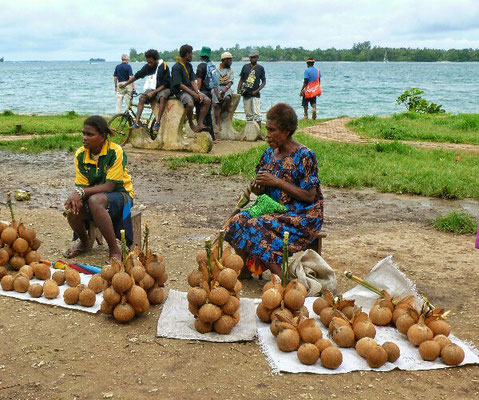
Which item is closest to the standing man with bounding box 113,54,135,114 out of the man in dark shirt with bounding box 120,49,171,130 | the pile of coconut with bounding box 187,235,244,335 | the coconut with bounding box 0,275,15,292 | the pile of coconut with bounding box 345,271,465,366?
the man in dark shirt with bounding box 120,49,171,130

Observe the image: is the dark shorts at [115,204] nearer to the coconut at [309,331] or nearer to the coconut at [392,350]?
the coconut at [309,331]

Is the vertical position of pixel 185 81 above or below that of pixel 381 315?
above

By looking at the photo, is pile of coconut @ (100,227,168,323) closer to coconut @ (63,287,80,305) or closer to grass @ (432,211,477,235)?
coconut @ (63,287,80,305)

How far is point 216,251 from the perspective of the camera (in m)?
3.77

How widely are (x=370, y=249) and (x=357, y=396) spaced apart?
8.86 ft

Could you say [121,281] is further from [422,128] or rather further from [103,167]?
[422,128]

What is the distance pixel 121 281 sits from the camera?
3707mm

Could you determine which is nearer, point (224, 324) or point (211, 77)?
point (224, 324)

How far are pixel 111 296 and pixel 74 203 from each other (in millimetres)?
1239

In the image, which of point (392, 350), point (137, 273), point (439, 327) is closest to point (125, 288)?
point (137, 273)

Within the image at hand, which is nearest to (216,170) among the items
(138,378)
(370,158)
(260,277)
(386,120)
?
(370,158)

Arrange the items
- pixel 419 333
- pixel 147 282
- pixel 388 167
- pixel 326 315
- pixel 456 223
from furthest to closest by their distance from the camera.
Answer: pixel 388 167
pixel 456 223
pixel 147 282
pixel 326 315
pixel 419 333

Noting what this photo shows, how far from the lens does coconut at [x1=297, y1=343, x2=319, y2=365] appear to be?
3.26 meters

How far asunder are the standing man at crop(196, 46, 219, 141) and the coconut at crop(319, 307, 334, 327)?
8016 millimetres
